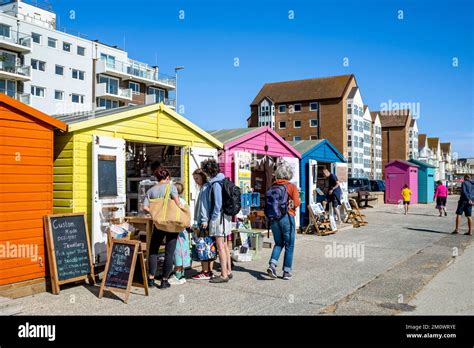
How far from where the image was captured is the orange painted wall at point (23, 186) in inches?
248

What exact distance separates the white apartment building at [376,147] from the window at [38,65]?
50.8 m

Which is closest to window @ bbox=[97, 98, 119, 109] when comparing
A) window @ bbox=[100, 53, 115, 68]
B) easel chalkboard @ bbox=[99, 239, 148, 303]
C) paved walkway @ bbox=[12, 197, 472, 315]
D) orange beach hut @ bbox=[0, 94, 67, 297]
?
window @ bbox=[100, 53, 115, 68]

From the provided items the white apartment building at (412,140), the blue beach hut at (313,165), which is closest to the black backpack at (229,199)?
the blue beach hut at (313,165)

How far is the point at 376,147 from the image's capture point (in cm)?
7544

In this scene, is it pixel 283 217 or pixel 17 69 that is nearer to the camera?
pixel 283 217

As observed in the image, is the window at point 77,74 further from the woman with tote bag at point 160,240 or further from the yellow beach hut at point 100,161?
the woman with tote bag at point 160,240

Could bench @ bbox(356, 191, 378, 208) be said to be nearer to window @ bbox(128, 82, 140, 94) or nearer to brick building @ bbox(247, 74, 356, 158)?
brick building @ bbox(247, 74, 356, 158)

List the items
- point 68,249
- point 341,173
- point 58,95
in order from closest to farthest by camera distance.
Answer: point 68,249 < point 341,173 < point 58,95

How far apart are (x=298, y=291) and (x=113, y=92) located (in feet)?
152

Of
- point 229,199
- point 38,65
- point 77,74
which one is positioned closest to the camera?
point 229,199

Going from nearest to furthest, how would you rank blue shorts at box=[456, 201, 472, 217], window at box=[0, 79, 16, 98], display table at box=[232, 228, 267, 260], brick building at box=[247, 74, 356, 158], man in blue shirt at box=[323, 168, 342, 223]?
display table at box=[232, 228, 267, 260] < blue shorts at box=[456, 201, 472, 217] < man in blue shirt at box=[323, 168, 342, 223] < window at box=[0, 79, 16, 98] < brick building at box=[247, 74, 356, 158]

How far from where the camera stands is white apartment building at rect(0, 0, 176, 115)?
39619 millimetres

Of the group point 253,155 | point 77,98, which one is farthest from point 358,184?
point 77,98

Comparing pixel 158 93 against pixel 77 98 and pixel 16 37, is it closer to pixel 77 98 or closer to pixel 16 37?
pixel 77 98
